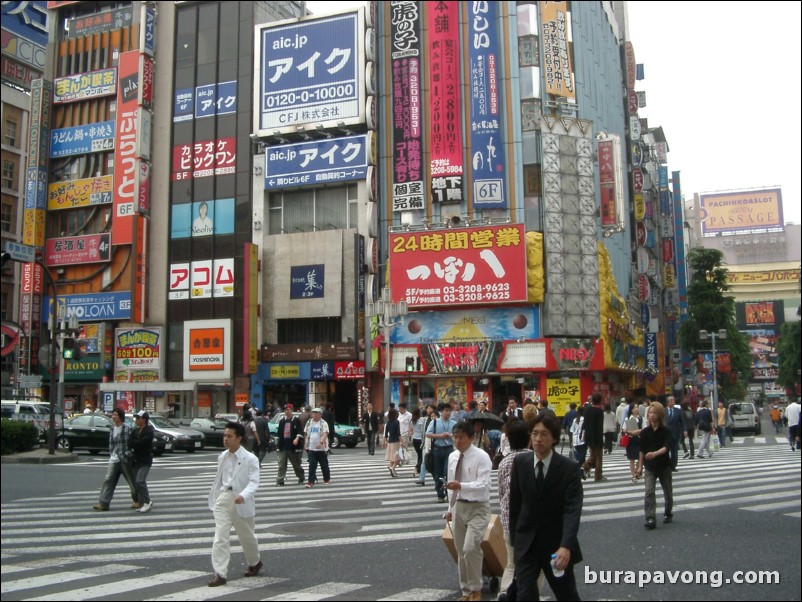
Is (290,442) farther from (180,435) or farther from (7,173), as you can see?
(180,435)

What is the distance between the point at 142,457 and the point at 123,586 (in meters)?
6.36

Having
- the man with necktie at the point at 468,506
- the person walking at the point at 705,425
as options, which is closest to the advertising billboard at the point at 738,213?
the person walking at the point at 705,425

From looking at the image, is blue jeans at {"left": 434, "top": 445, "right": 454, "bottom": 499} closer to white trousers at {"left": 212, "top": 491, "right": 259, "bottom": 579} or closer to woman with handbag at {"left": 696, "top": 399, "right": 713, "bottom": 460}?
white trousers at {"left": 212, "top": 491, "right": 259, "bottom": 579}

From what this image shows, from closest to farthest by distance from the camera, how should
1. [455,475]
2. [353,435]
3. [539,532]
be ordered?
1. [539,532]
2. [455,475]
3. [353,435]

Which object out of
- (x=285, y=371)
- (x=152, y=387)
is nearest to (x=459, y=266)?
(x=285, y=371)

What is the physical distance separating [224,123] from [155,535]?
41705 mm

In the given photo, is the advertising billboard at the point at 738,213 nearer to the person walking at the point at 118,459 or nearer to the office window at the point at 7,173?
the person walking at the point at 118,459

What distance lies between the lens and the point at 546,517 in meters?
5.93

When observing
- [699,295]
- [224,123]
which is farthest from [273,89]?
[699,295]

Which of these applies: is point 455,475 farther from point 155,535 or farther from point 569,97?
point 569,97

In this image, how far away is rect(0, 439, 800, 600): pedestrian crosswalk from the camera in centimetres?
794

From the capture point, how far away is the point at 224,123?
49906 millimetres

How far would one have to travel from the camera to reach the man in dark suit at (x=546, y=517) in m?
5.79

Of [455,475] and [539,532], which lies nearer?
[539,532]
